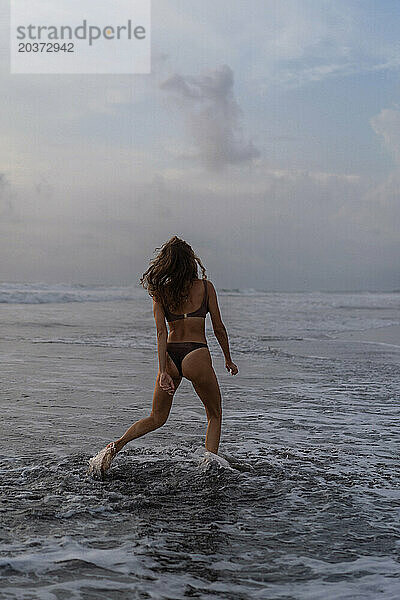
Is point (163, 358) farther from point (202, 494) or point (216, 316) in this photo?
point (202, 494)

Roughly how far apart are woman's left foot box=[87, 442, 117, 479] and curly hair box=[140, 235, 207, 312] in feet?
4.39

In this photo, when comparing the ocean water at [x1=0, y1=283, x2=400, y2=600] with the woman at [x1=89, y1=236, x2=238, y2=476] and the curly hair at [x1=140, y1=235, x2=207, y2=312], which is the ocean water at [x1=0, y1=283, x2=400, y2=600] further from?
the curly hair at [x1=140, y1=235, x2=207, y2=312]

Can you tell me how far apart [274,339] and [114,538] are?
50.0 ft

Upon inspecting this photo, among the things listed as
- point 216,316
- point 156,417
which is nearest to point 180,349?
point 216,316

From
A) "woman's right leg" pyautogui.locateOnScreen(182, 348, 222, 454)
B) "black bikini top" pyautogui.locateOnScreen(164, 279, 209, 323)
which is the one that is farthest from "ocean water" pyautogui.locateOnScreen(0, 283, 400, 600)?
"black bikini top" pyautogui.locateOnScreen(164, 279, 209, 323)

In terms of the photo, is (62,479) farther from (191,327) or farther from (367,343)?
(367,343)

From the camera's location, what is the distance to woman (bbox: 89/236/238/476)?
5625 millimetres

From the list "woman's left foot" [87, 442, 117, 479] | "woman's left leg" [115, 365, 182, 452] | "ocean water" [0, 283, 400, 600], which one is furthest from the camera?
"woman's left leg" [115, 365, 182, 452]

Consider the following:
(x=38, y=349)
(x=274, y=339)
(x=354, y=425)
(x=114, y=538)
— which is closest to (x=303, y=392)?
(x=354, y=425)

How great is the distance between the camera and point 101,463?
5582 mm

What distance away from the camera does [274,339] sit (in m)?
19.3

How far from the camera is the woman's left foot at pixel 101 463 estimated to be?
5.57 metres

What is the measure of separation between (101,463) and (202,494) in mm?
965

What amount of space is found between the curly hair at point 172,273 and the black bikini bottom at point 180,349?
0.31 meters
